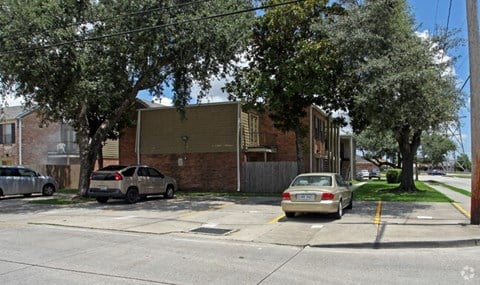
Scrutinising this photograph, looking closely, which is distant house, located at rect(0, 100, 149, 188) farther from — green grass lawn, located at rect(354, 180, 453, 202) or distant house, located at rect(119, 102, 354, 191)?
green grass lawn, located at rect(354, 180, 453, 202)

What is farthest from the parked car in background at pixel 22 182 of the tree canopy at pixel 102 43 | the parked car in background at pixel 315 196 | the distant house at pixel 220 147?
the parked car in background at pixel 315 196

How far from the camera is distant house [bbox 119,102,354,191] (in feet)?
87.8

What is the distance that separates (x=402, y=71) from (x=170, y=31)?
938cm

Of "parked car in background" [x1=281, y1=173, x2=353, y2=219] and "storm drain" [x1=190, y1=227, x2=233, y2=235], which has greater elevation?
"parked car in background" [x1=281, y1=173, x2=353, y2=219]

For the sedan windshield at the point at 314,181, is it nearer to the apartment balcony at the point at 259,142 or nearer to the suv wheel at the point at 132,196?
the suv wheel at the point at 132,196

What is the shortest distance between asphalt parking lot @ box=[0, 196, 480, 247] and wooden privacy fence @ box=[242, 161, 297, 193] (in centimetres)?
651

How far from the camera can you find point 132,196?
19625 millimetres

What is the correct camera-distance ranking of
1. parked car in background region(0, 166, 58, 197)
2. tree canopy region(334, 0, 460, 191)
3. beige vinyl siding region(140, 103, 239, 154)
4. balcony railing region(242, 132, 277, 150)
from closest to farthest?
tree canopy region(334, 0, 460, 191)
parked car in background region(0, 166, 58, 197)
beige vinyl siding region(140, 103, 239, 154)
balcony railing region(242, 132, 277, 150)

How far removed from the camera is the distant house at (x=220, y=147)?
87.8 feet

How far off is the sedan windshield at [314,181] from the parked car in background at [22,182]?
15.9m

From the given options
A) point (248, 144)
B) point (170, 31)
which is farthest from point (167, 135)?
point (170, 31)

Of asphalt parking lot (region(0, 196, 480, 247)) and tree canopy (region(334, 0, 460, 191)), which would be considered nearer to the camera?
asphalt parking lot (region(0, 196, 480, 247))

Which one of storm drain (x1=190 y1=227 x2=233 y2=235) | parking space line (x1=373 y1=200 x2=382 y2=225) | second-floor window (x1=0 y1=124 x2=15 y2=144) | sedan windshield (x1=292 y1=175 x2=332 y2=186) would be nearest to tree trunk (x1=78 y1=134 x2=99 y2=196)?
storm drain (x1=190 y1=227 x2=233 y2=235)

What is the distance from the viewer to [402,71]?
16.1 meters
